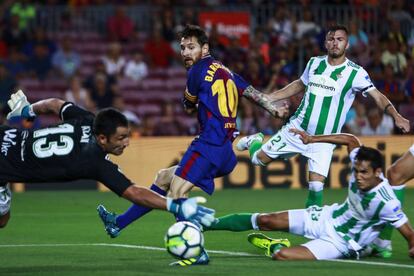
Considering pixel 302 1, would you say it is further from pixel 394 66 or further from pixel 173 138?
pixel 173 138

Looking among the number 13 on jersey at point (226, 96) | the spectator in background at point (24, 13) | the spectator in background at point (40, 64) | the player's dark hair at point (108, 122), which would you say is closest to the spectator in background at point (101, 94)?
the spectator in background at point (40, 64)

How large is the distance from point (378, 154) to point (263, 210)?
6.15m

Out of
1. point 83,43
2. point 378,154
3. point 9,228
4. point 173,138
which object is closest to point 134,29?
point 83,43

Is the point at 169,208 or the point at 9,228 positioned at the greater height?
the point at 169,208

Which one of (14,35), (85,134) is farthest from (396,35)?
(85,134)

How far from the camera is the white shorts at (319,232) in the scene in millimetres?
9734

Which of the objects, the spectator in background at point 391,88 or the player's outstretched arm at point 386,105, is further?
the spectator in background at point 391,88

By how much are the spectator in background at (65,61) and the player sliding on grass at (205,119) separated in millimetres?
12219

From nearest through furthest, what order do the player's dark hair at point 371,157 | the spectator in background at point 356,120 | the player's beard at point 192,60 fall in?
the player's dark hair at point 371,157 → the player's beard at point 192,60 → the spectator in background at point 356,120

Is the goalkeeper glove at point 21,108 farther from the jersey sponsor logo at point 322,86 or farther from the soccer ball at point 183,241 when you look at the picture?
the jersey sponsor logo at point 322,86

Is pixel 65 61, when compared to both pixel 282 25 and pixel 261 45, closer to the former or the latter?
pixel 261 45

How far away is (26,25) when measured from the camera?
77.4ft

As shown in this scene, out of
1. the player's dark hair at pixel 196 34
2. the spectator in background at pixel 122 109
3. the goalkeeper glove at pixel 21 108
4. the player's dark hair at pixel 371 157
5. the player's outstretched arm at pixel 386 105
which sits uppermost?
the player's dark hair at pixel 196 34

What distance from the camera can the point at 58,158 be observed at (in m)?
8.95
